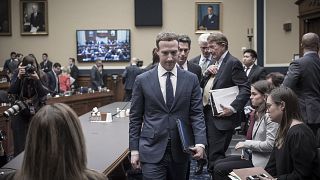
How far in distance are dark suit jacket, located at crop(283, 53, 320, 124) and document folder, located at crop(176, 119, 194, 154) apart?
182cm

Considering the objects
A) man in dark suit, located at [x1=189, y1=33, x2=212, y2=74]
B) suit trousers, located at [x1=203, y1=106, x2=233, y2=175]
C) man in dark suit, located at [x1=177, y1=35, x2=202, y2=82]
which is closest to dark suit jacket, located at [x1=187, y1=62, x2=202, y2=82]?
man in dark suit, located at [x1=177, y1=35, x2=202, y2=82]

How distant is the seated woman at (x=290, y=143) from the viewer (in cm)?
304

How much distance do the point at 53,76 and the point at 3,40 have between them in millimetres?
5763

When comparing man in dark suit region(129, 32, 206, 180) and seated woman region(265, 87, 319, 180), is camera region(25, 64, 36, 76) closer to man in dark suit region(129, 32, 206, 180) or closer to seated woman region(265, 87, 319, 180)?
man in dark suit region(129, 32, 206, 180)

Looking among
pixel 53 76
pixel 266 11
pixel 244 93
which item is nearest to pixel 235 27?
pixel 266 11

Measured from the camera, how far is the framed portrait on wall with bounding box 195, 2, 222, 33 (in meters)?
16.8

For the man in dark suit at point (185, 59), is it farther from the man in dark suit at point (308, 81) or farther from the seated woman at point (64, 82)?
the seated woman at point (64, 82)

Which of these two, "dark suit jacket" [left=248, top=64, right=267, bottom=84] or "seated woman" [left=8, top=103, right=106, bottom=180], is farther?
"dark suit jacket" [left=248, top=64, right=267, bottom=84]

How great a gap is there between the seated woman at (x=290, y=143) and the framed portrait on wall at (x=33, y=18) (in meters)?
14.9

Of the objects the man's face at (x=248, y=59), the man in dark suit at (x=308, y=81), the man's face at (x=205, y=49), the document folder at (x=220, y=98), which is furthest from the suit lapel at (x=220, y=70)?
the man's face at (x=248, y=59)

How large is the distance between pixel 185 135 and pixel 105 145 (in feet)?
4.17

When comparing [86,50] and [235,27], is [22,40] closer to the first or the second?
[86,50]

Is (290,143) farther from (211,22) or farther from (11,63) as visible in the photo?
(11,63)

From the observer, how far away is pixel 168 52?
3258 mm
